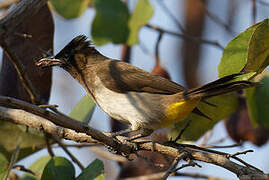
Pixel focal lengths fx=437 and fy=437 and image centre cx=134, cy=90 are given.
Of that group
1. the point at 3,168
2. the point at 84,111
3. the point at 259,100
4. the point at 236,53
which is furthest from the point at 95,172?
the point at 259,100

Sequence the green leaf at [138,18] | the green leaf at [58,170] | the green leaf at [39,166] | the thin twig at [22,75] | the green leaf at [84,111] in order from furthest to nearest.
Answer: the green leaf at [138,18]
the green leaf at [84,111]
the green leaf at [39,166]
the thin twig at [22,75]
the green leaf at [58,170]

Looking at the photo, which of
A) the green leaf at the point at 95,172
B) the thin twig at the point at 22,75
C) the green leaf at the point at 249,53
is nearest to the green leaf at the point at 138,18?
the thin twig at the point at 22,75

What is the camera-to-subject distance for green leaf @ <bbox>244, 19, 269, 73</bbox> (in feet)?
5.91

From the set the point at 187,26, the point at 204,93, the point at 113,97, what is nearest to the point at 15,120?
the point at 113,97

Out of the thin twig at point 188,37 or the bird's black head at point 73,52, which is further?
the thin twig at point 188,37

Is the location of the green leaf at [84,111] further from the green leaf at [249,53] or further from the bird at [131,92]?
the green leaf at [249,53]

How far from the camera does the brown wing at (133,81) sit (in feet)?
8.56

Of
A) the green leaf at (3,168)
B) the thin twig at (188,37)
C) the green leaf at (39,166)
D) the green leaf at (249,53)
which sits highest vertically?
the thin twig at (188,37)

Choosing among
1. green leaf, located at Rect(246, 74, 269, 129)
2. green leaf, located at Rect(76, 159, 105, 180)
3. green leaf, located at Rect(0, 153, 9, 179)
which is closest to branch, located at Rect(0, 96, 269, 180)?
green leaf, located at Rect(76, 159, 105, 180)

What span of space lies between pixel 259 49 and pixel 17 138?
55.5 inches

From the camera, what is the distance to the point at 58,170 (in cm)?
206

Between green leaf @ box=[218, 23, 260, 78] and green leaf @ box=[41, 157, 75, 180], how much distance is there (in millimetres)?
864

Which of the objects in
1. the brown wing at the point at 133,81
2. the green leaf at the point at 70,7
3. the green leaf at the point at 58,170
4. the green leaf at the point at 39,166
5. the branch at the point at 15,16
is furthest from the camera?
the green leaf at the point at 70,7

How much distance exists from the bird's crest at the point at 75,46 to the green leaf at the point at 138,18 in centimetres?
34
